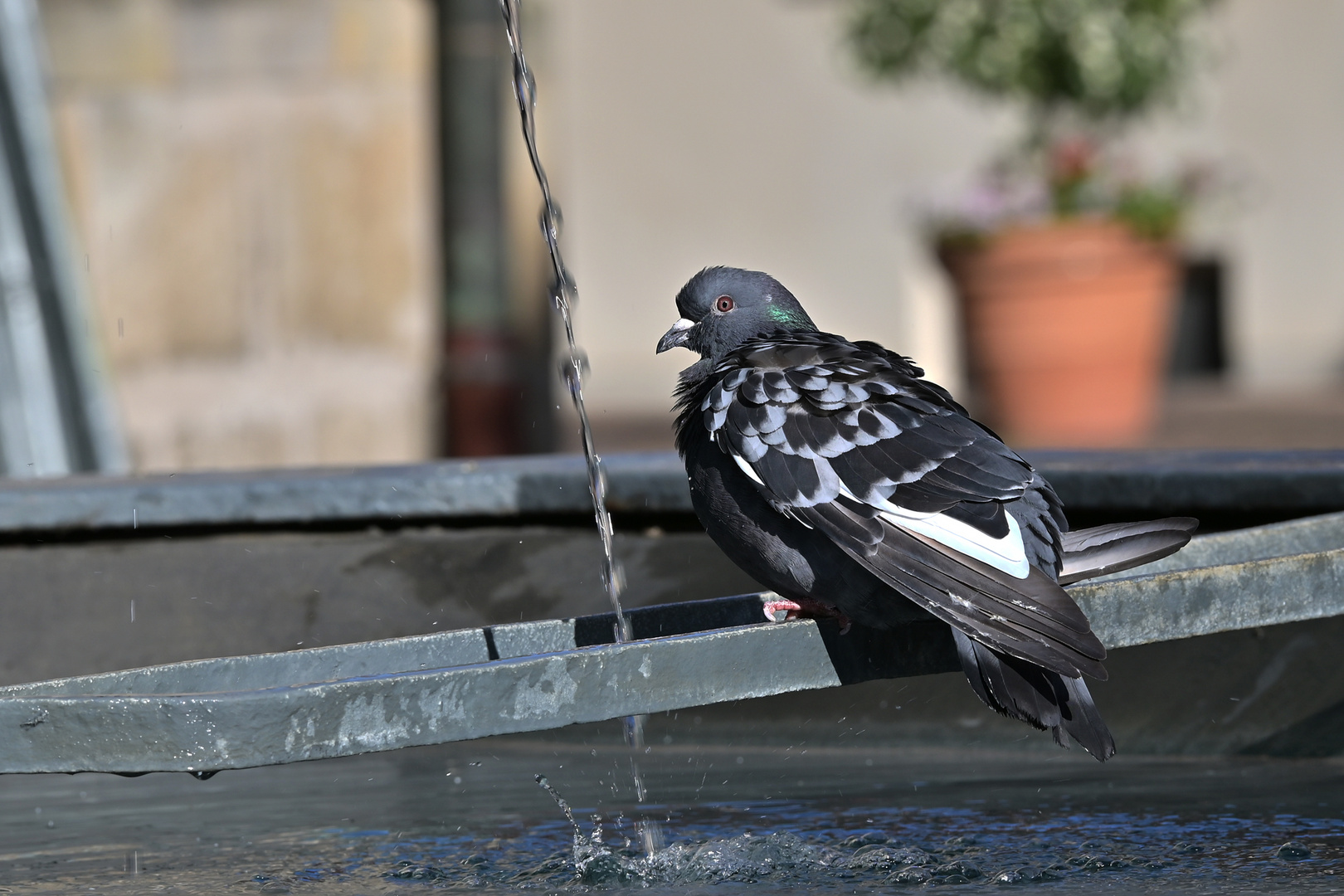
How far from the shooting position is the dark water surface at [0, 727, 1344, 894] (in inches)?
102

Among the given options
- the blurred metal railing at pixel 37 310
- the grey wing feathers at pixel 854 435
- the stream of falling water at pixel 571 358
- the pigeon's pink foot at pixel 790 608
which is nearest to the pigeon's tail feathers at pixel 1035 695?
the grey wing feathers at pixel 854 435

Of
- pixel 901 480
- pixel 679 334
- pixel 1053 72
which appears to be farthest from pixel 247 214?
pixel 901 480

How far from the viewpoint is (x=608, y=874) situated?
266 centimetres

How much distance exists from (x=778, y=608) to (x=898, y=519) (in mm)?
355

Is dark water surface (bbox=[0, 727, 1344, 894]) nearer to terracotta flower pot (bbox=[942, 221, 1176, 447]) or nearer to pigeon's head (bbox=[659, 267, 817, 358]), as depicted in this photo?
pigeon's head (bbox=[659, 267, 817, 358])

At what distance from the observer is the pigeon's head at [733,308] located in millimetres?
3064

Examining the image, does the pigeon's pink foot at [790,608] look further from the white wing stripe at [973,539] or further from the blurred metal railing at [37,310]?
the blurred metal railing at [37,310]

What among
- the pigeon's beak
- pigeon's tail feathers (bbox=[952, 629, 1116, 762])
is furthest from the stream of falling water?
pigeon's tail feathers (bbox=[952, 629, 1116, 762])

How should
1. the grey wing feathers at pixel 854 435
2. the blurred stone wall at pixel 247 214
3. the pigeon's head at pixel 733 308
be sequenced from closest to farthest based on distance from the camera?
the grey wing feathers at pixel 854 435
the pigeon's head at pixel 733 308
the blurred stone wall at pixel 247 214

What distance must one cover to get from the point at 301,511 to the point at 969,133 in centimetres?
901

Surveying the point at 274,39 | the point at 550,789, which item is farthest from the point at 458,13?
the point at 550,789

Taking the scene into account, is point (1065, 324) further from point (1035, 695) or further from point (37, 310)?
point (1035, 695)

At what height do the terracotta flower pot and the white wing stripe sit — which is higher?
the white wing stripe

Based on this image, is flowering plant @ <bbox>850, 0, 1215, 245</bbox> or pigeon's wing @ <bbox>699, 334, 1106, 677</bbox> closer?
pigeon's wing @ <bbox>699, 334, 1106, 677</bbox>
